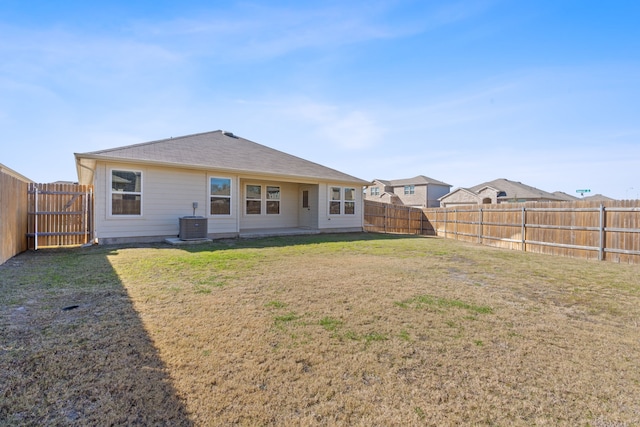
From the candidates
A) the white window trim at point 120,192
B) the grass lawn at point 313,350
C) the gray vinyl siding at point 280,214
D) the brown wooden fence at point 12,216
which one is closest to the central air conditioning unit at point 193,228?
the white window trim at point 120,192

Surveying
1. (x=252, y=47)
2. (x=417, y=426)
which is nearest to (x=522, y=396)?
(x=417, y=426)

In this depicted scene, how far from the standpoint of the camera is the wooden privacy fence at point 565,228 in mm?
8203

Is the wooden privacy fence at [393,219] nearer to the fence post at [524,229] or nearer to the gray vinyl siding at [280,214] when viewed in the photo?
the gray vinyl siding at [280,214]

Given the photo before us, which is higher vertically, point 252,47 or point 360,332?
point 252,47

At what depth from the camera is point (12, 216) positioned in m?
7.24

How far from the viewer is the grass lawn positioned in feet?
6.55

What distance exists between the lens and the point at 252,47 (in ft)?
32.9

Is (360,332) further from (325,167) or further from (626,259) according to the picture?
(325,167)

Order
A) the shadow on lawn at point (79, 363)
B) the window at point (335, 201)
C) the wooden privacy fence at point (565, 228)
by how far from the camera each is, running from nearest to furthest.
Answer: the shadow on lawn at point (79, 363) → the wooden privacy fence at point (565, 228) → the window at point (335, 201)

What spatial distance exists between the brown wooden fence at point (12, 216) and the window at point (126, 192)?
201 cm

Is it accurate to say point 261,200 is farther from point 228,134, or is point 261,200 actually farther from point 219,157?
point 228,134

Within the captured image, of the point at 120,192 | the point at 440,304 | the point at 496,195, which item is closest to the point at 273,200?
the point at 120,192

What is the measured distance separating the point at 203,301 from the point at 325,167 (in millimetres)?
12871

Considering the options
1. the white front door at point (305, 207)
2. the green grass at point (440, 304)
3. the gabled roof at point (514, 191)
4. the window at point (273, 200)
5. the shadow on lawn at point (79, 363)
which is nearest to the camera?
the shadow on lawn at point (79, 363)
